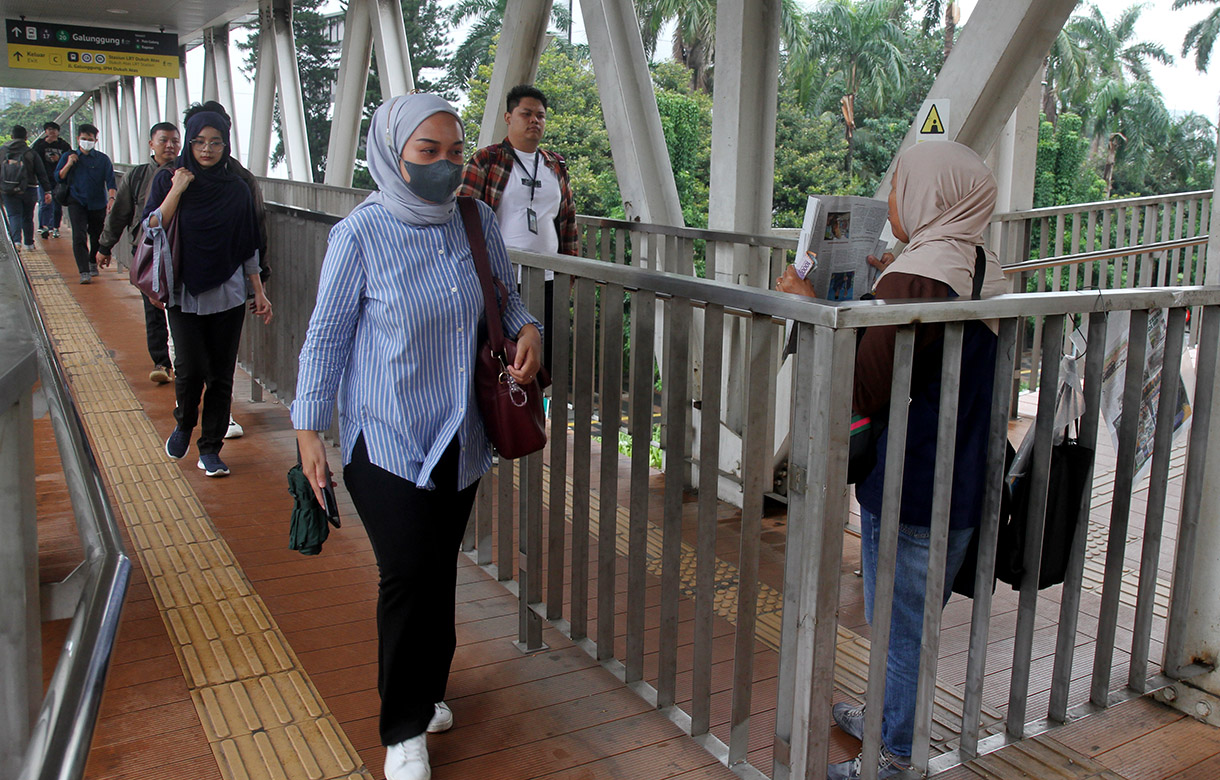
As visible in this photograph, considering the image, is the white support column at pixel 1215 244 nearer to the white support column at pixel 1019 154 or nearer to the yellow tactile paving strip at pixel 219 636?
the yellow tactile paving strip at pixel 219 636

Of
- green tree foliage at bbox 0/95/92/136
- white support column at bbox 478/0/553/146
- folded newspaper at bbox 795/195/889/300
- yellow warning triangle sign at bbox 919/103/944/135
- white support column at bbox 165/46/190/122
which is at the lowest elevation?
folded newspaper at bbox 795/195/889/300

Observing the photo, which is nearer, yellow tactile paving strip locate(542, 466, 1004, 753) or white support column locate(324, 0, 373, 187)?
yellow tactile paving strip locate(542, 466, 1004, 753)

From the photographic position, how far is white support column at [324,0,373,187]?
10.6 metres

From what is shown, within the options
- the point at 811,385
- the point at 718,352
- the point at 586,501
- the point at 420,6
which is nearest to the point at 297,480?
the point at 586,501

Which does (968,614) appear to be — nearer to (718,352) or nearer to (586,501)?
(586,501)

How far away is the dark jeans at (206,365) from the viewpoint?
15.5ft

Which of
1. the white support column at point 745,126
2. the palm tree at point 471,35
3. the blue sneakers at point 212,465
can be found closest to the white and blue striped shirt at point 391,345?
the white support column at point 745,126

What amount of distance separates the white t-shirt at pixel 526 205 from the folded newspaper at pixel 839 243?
2.40 metres

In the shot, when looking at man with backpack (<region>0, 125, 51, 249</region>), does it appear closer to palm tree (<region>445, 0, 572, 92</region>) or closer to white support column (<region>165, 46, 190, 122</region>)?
white support column (<region>165, 46, 190, 122</region>)

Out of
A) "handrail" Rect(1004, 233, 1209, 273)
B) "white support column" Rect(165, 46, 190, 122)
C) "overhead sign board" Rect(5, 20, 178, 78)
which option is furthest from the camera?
"white support column" Rect(165, 46, 190, 122)

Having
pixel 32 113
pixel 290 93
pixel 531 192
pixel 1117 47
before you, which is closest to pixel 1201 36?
pixel 1117 47

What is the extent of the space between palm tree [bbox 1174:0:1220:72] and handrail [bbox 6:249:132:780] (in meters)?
60.3

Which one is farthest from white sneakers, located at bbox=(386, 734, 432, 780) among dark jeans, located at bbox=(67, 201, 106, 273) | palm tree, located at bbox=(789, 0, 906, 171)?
palm tree, located at bbox=(789, 0, 906, 171)

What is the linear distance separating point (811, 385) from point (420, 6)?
168 feet
